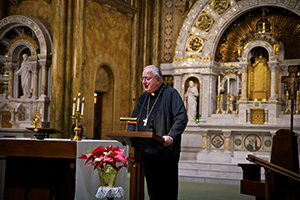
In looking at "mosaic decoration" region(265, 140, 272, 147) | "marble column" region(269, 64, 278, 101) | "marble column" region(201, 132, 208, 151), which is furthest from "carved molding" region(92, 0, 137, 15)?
"mosaic decoration" region(265, 140, 272, 147)

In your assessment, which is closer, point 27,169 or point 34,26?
point 27,169

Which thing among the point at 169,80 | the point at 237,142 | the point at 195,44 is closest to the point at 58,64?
the point at 169,80

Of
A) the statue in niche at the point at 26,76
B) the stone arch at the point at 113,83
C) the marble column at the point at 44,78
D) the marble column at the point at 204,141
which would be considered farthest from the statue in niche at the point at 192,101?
the statue in niche at the point at 26,76

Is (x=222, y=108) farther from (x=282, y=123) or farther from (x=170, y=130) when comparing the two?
(x=170, y=130)

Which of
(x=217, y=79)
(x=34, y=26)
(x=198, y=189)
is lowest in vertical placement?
(x=198, y=189)

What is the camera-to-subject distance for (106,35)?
38.2ft

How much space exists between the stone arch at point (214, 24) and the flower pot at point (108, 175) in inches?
323

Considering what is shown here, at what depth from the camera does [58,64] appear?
992 centimetres

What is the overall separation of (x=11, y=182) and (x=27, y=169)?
0.28m

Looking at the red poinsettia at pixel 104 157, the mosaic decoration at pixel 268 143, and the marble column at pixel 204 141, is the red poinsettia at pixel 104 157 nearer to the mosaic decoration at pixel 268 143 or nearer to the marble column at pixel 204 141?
the marble column at pixel 204 141

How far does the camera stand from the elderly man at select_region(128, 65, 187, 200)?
3.60 meters

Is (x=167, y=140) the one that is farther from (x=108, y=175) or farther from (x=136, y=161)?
(x=108, y=175)

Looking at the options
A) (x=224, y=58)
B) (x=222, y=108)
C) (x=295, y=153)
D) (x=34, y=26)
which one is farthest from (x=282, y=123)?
(x=34, y=26)

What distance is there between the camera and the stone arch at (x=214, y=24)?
11916 millimetres
